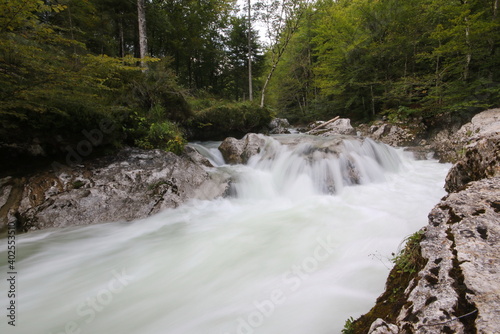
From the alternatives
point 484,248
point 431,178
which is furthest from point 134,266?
point 431,178

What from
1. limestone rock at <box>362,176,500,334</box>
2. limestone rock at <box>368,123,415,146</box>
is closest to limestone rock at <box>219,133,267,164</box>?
limestone rock at <box>362,176,500,334</box>

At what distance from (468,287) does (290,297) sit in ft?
4.80

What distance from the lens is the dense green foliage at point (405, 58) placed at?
870 cm

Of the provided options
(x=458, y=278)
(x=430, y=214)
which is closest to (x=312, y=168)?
(x=430, y=214)

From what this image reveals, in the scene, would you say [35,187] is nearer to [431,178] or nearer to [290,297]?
[290,297]

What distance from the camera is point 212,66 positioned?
20.1 m

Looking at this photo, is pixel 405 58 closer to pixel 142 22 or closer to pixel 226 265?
pixel 142 22

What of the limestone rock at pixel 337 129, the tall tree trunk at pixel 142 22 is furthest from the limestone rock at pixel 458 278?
the limestone rock at pixel 337 129

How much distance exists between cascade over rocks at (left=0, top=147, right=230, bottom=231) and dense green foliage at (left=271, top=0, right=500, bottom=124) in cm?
1073

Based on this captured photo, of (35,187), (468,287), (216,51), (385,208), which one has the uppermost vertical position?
(216,51)

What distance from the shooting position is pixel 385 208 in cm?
441

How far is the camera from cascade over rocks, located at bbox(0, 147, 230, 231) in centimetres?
374

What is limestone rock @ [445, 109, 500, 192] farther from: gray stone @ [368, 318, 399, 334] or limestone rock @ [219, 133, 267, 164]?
limestone rock @ [219, 133, 267, 164]

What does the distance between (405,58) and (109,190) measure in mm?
15666
